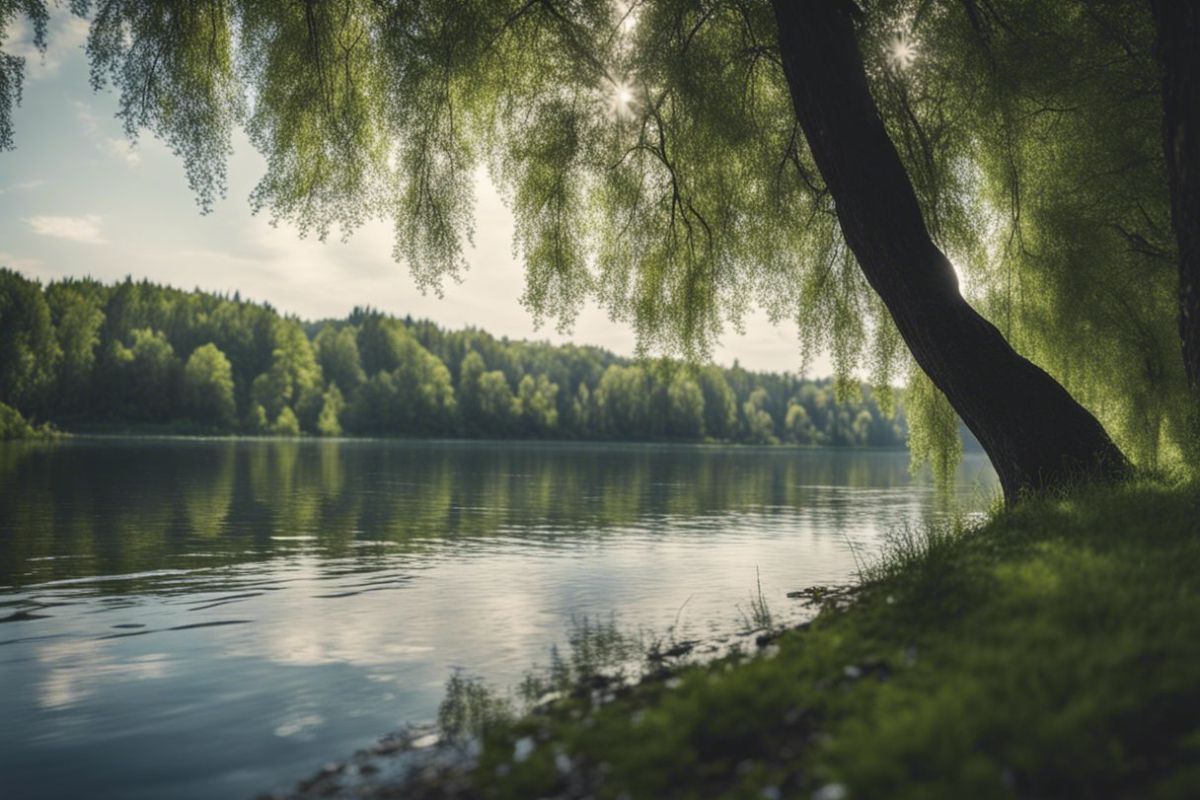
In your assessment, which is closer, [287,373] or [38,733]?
[38,733]

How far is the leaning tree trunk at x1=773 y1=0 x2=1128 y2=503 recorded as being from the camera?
32.5 ft

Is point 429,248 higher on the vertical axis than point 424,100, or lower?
lower

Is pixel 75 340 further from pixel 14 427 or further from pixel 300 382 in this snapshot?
pixel 14 427

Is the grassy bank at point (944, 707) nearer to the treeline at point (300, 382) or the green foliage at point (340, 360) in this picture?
the treeline at point (300, 382)

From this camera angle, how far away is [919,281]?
9.99 meters

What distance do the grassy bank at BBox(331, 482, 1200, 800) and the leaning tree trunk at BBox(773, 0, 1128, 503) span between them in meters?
3.12

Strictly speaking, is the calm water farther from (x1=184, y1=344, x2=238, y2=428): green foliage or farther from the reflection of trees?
(x1=184, y1=344, x2=238, y2=428): green foliage

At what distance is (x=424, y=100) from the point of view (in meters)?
12.1

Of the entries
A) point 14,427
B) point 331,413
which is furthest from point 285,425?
point 14,427

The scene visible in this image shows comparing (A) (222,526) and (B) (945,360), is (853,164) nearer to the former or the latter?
(B) (945,360)

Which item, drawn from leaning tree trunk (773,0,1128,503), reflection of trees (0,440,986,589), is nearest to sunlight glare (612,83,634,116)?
leaning tree trunk (773,0,1128,503)

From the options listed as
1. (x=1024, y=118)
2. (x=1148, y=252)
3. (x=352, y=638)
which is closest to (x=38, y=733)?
(x=352, y=638)

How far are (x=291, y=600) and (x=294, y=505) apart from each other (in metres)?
17.8

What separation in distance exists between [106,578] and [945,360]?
15.8 meters
